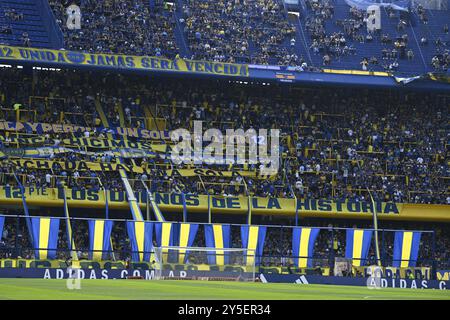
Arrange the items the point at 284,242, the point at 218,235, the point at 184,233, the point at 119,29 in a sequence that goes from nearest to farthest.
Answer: the point at 184,233 < the point at 218,235 < the point at 284,242 < the point at 119,29

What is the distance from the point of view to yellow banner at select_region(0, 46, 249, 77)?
53781 millimetres

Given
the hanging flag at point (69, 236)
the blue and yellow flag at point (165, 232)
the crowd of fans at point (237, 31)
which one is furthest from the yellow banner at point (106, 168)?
the blue and yellow flag at point (165, 232)

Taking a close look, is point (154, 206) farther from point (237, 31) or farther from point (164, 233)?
point (237, 31)

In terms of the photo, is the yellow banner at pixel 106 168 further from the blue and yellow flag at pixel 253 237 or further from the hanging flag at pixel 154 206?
the blue and yellow flag at pixel 253 237

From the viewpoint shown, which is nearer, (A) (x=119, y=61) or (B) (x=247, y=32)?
(A) (x=119, y=61)

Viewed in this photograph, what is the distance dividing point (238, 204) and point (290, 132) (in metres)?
7.38

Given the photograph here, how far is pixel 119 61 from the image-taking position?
182ft

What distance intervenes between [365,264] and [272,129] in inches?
551

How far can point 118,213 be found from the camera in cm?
5428

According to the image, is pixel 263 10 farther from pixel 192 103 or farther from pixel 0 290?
pixel 0 290

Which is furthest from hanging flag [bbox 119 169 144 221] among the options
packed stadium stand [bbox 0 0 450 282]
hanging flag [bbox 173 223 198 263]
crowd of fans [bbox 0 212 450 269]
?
hanging flag [bbox 173 223 198 263]

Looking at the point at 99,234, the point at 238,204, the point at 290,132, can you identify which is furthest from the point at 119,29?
the point at 99,234

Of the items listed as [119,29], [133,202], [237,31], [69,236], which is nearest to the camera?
[69,236]

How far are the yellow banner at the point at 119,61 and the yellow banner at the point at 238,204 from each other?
24.3 ft
